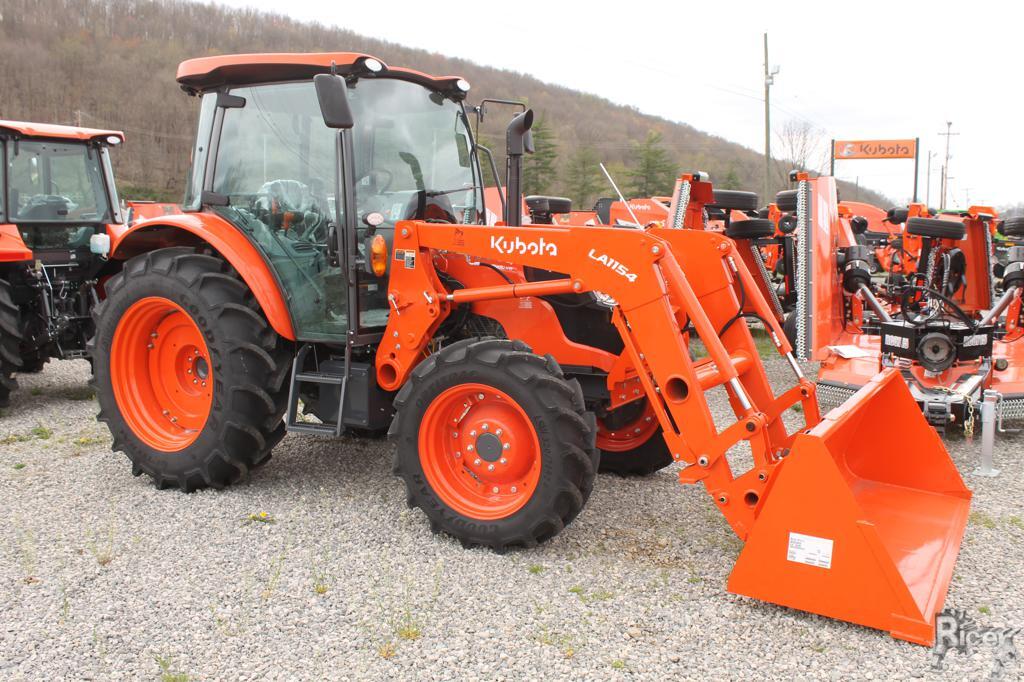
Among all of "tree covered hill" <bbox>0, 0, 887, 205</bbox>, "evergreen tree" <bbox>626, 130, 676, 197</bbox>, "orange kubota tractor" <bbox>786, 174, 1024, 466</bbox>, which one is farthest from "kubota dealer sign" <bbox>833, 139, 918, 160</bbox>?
"orange kubota tractor" <bbox>786, 174, 1024, 466</bbox>

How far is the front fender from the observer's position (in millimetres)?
4359

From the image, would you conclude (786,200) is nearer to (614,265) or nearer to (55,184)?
(614,265)

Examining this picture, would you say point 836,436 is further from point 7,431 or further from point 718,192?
point 7,431

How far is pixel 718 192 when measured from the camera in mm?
8164

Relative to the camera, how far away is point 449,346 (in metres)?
3.89

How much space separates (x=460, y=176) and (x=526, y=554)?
226 cm

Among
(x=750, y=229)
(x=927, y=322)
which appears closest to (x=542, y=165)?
(x=750, y=229)

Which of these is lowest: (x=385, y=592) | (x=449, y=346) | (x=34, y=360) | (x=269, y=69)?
(x=385, y=592)

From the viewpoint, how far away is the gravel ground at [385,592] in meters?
2.88

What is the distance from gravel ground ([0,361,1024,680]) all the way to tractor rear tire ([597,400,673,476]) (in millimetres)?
115

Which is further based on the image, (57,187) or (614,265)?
(57,187)

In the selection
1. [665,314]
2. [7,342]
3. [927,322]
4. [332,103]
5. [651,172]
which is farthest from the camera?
[651,172]

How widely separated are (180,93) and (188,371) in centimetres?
4731

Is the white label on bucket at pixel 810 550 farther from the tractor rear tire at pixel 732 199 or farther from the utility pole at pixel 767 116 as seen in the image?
the utility pole at pixel 767 116
